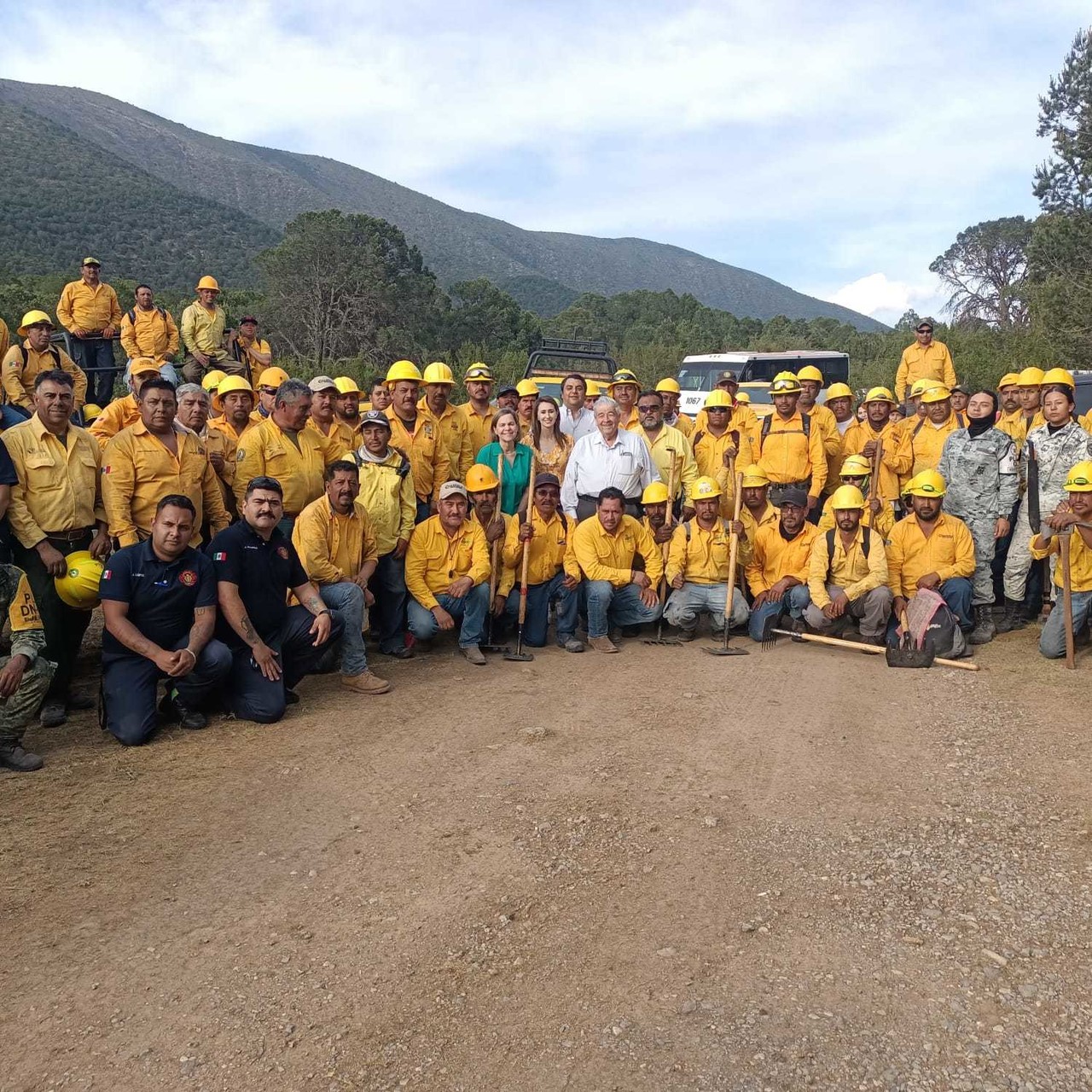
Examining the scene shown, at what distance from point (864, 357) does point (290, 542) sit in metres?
35.8

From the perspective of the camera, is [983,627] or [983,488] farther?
[983,488]

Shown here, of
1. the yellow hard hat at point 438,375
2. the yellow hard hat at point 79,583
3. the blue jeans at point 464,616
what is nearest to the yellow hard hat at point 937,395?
the yellow hard hat at point 438,375

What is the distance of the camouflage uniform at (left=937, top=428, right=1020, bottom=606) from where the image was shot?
25.5ft

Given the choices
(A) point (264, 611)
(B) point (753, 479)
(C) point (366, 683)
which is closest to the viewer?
(A) point (264, 611)

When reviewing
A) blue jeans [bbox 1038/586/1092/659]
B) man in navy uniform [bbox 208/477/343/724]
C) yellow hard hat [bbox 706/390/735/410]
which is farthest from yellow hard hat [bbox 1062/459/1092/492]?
man in navy uniform [bbox 208/477/343/724]

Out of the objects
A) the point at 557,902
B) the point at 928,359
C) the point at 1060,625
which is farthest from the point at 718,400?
the point at 557,902

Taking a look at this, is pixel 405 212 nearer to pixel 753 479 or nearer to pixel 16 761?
pixel 753 479

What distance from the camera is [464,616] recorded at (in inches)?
281

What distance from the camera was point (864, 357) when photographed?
3784 cm

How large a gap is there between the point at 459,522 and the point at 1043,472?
15.8ft

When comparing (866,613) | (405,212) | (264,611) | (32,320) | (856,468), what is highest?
(405,212)

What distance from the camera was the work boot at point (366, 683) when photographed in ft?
20.3

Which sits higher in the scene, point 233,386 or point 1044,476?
point 233,386

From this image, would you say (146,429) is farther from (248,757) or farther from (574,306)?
(574,306)
